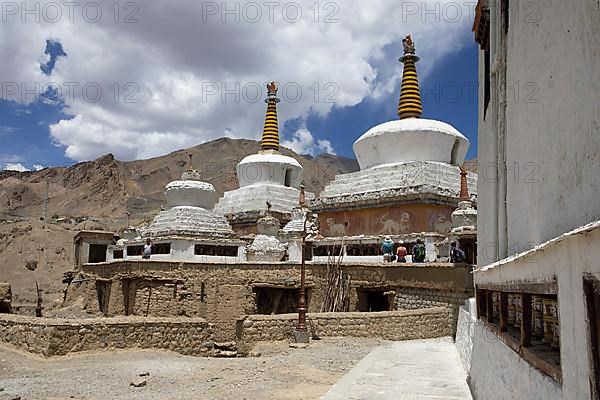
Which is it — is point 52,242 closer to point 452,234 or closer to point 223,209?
point 223,209

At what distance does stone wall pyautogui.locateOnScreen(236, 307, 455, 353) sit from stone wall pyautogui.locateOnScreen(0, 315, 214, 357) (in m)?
1.19

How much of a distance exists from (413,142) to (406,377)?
15.6 meters

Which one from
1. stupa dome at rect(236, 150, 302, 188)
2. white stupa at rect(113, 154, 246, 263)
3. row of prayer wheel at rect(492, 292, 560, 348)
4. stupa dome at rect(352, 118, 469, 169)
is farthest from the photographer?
stupa dome at rect(236, 150, 302, 188)

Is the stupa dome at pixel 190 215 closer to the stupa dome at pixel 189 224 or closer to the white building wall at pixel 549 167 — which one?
the stupa dome at pixel 189 224

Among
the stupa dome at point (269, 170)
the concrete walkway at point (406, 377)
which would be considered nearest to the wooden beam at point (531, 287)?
the concrete walkway at point (406, 377)

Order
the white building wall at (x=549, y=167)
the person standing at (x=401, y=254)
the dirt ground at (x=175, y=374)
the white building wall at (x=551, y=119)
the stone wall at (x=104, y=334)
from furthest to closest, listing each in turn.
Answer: the person standing at (x=401, y=254), the stone wall at (x=104, y=334), the dirt ground at (x=175, y=374), the white building wall at (x=551, y=119), the white building wall at (x=549, y=167)

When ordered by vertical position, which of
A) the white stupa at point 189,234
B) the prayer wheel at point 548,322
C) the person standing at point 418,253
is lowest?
the prayer wheel at point 548,322

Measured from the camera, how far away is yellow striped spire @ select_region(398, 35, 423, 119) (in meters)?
25.5

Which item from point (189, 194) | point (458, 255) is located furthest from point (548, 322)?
point (189, 194)

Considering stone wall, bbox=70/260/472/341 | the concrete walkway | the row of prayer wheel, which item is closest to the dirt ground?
the concrete walkway

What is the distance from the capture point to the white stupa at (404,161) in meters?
21.5

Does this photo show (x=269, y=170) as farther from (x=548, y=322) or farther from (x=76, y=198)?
(x=76, y=198)

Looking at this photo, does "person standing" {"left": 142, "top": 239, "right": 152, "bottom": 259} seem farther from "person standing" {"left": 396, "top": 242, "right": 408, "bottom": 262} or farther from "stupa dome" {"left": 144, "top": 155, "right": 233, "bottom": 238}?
"person standing" {"left": 396, "top": 242, "right": 408, "bottom": 262}

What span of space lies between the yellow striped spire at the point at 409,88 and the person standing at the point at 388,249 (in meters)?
8.52
